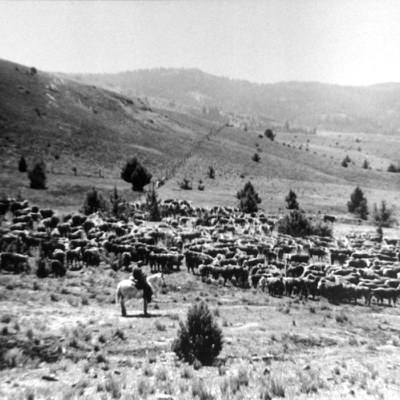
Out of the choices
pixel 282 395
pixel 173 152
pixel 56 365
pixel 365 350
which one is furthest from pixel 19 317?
pixel 173 152

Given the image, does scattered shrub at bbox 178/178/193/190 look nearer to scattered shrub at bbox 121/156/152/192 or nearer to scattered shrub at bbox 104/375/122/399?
scattered shrub at bbox 121/156/152/192

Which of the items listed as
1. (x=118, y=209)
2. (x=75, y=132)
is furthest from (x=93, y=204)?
(x=75, y=132)

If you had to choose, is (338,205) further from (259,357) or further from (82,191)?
(259,357)

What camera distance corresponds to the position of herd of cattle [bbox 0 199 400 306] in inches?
770

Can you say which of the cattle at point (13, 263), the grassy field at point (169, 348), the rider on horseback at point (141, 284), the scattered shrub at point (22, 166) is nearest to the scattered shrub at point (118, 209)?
the scattered shrub at point (22, 166)

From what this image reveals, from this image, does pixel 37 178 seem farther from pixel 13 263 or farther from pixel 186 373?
pixel 186 373

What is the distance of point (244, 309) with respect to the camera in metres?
16.4

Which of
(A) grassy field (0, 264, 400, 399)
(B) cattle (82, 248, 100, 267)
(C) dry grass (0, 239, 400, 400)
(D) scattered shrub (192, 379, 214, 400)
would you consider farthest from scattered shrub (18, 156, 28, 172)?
(D) scattered shrub (192, 379, 214, 400)

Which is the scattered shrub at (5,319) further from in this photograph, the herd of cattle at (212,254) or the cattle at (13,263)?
the cattle at (13,263)

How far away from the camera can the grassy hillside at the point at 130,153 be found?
177 ft

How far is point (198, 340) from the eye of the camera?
11.0 m

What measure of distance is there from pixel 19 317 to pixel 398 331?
1330 cm

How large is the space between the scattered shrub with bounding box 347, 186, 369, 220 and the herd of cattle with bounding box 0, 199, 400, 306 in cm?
1493

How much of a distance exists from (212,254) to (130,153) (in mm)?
50954
